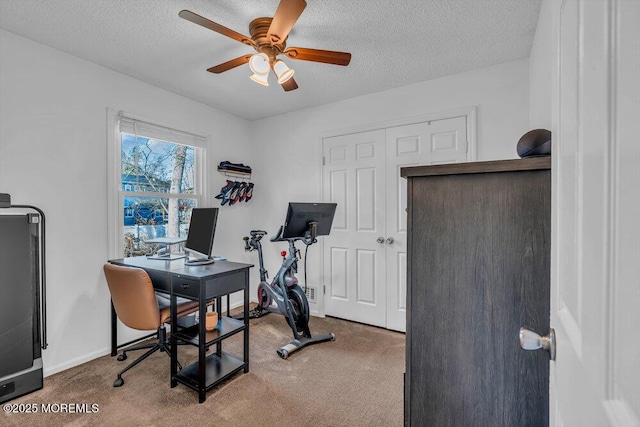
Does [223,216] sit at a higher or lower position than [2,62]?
lower

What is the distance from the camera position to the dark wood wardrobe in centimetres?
94

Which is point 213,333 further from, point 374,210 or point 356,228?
point 374,210

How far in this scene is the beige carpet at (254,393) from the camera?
188cm

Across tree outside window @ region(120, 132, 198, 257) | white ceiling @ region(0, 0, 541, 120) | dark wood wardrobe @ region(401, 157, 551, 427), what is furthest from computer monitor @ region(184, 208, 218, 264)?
dark wood wardrobe @ region(401, 157, 551, 427)

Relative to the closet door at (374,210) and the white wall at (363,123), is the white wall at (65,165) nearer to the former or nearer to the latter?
the white wall at (363,123)

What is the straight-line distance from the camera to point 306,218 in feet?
9.25

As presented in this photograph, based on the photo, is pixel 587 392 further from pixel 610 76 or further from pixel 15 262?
pixel 15 262

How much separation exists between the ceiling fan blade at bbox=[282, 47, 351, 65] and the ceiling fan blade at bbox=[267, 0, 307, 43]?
0.42 feet

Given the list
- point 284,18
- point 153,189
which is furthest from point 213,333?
point 284,18

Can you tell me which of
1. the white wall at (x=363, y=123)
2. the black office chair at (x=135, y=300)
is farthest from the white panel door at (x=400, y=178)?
the black office chair at (x=135, y=300)

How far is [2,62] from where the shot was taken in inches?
85.0

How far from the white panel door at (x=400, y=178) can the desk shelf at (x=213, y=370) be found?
1.63 m

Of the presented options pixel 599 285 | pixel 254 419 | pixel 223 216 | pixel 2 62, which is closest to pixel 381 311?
pixel 254 419

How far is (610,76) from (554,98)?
20.2 inches
